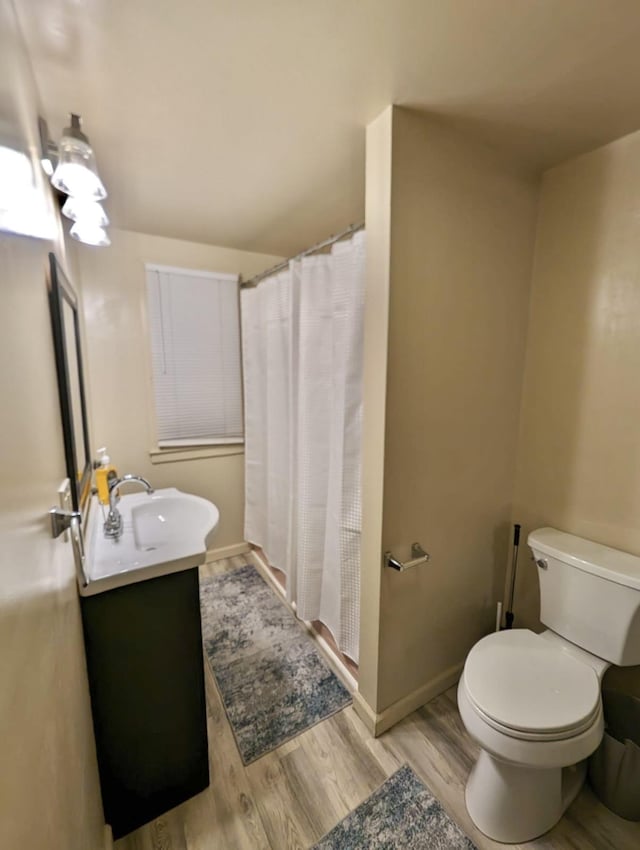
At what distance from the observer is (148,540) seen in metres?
1.61

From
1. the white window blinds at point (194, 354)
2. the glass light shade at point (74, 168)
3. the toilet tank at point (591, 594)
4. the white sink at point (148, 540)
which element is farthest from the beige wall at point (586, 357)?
the white window blinds at point (194, 354)

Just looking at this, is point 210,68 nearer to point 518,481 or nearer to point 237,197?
point 237,197

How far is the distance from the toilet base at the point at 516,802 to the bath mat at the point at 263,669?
0.59 m

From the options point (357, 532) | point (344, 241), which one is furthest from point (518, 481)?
point (344, 241)

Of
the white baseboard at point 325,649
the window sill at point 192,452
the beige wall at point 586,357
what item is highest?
the beige wall at point 586,357

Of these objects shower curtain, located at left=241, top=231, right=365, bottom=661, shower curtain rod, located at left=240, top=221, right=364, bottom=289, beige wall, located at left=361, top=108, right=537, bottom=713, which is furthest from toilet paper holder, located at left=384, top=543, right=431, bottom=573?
shower curtain rod, located at left=240, top=221, right=364, bottom=289

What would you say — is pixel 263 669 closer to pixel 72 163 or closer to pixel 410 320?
pixel 410 320

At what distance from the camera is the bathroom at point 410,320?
78cm

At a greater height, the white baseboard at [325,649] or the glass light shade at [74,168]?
the glass light shade at [74,168]

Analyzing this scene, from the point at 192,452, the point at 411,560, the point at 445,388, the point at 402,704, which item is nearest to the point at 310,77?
the point at 445,388

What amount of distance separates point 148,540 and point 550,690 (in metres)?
1.61

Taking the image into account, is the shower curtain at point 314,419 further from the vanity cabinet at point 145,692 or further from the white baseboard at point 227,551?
the vanity cabinet at point 145,692

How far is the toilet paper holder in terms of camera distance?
1.31 m

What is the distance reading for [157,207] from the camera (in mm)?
1779
